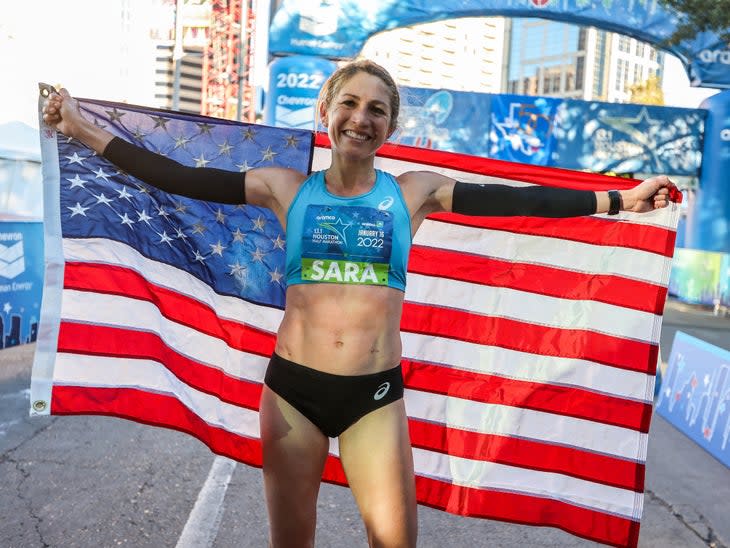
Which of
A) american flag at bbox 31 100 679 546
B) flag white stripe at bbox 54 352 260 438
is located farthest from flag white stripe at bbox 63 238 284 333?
flag white stripe at bbox 54 352 260 438

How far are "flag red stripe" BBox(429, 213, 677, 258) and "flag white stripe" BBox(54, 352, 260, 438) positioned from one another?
5.58 ft

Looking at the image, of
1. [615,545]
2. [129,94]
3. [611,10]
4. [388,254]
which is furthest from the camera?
[129,94]

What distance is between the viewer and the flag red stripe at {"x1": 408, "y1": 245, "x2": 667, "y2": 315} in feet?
14.3

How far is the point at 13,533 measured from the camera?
458 centimetres

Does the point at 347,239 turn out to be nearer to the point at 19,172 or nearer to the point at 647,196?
the point at 647,196

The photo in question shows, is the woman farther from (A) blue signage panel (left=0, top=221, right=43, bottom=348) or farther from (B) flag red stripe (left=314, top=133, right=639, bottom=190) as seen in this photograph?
(A) blue signage panel (left=0, top=221, right=43, bottom=348)

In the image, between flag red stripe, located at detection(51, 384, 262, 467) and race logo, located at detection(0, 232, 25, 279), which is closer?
flag red stripe, located at detection(51, 384, 262, 467)

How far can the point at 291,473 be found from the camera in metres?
3.10

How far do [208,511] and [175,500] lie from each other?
0.29 m

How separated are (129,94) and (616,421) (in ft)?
407

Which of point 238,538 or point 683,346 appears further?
point 683,346

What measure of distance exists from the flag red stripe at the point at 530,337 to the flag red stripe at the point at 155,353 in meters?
0.93

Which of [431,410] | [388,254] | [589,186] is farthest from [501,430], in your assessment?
[388,254]

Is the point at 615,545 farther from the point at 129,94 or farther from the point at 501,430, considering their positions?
the point at 129,94
